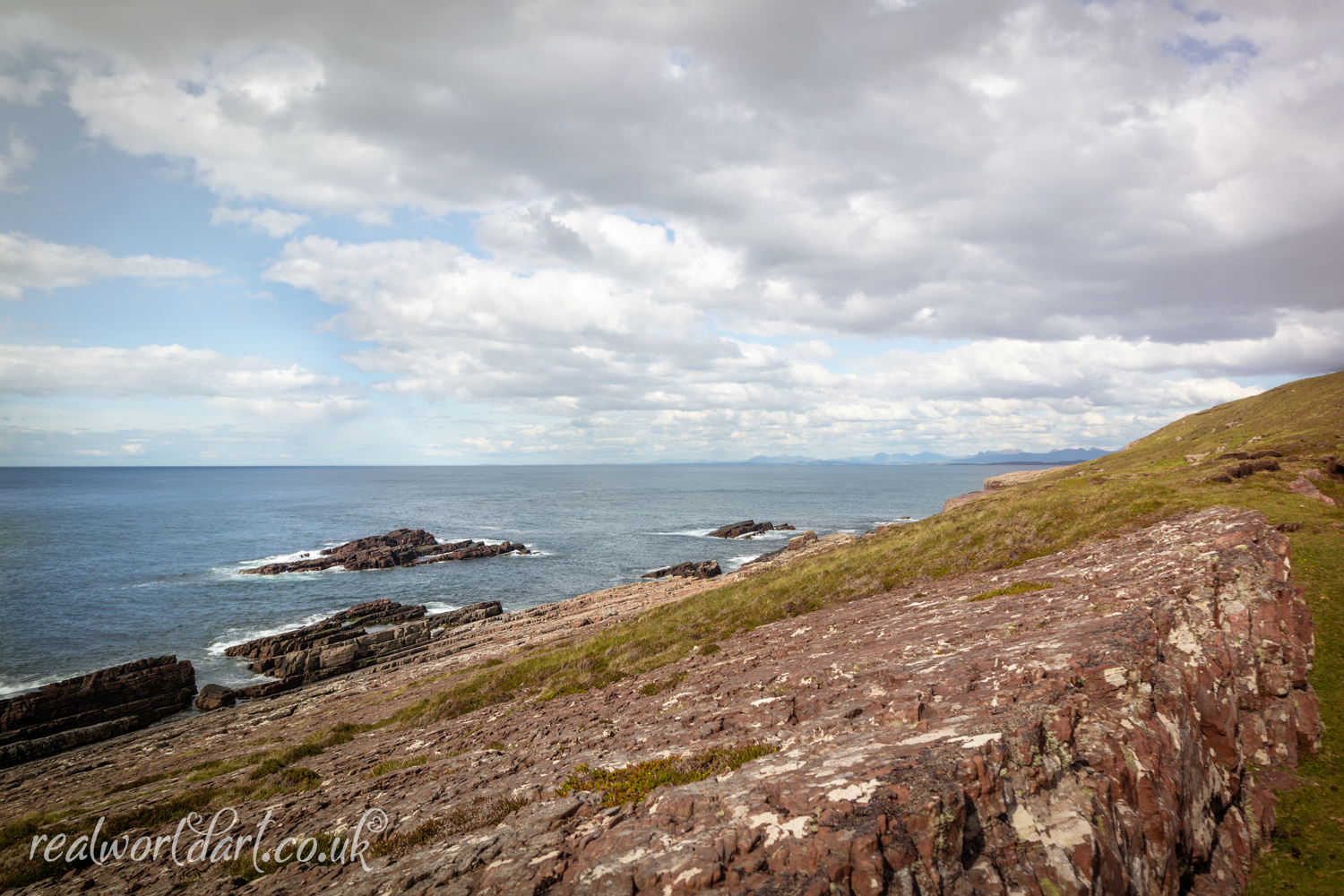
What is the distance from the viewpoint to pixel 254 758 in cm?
2367

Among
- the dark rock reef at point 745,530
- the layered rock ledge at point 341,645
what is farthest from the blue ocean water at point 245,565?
the dark rock reef at point 745,530

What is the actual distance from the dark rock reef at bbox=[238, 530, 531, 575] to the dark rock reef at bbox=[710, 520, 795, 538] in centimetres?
3900

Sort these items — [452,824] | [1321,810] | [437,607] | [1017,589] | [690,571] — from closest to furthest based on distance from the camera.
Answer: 1. [452,824]
2. [1321,810]
3. [1017,589]
4. [437,607]
5. [690,571]

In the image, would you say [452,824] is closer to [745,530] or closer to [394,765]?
[394,765]

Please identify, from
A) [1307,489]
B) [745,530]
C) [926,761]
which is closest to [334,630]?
[926,761]

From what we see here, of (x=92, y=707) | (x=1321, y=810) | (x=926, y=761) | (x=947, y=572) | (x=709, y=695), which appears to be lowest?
(x=92, y=707)

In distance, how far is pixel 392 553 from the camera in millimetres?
94812

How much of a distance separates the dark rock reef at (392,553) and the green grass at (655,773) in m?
90.5

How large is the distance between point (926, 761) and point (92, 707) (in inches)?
2143

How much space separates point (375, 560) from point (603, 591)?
47271 millimetres

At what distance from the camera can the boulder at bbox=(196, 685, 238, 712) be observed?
4044 centimetres

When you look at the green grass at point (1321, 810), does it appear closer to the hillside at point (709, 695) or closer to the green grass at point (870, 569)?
the hillside at point (709, 695)

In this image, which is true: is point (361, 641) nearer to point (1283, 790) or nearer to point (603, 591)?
point (603, 591)

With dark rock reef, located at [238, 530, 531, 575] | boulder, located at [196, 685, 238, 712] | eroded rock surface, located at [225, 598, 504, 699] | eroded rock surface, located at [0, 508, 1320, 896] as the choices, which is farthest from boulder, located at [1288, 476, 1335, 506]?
dark rock reef, located at [238, 530, 531, 575]
